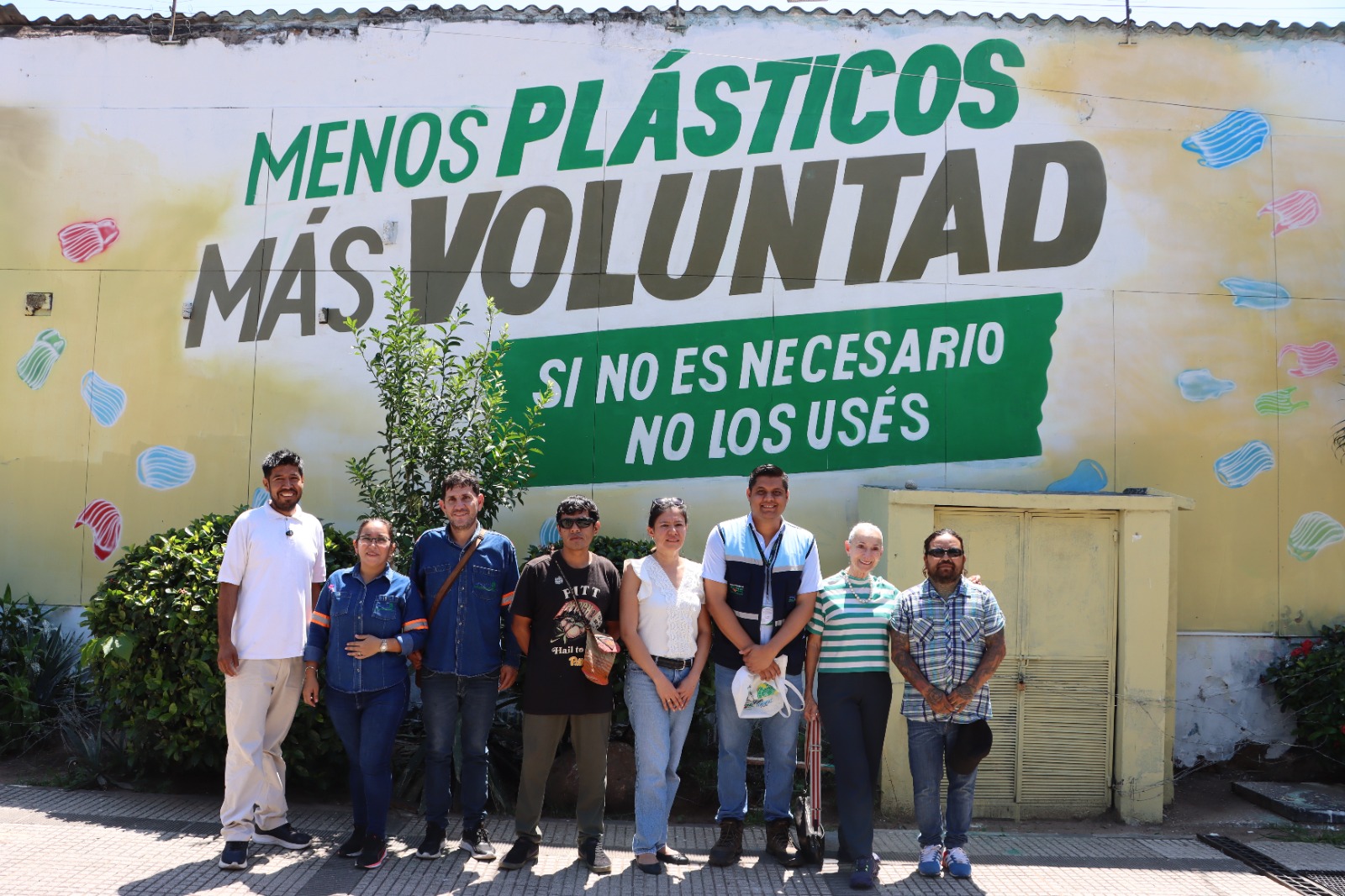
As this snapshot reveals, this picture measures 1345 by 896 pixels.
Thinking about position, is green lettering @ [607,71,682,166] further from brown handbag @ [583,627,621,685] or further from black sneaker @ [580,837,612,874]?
black sneaker @ [580,837,612,874]

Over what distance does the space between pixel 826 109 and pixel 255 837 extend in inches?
247

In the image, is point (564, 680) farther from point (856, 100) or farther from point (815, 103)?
point (856, 100)

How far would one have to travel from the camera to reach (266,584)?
A: 5188mm

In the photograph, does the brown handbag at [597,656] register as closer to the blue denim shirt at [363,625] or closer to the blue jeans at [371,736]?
the blue denim shirt at [363,625]

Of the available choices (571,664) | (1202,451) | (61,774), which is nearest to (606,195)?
(571,664)

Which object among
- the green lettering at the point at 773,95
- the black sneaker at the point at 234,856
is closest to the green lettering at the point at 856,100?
the green lettering at the point at 773,95

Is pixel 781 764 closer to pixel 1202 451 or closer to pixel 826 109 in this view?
pixel 1202 451

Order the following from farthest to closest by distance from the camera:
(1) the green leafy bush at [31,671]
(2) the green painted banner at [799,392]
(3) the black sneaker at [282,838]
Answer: (2) the green painted banner at [799,392]
(1) the green leafy bush at [31,671]
(3) the black sneaker at [282,838]

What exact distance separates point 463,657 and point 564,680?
1.72 ft

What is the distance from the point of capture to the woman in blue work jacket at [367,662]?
16.6ft

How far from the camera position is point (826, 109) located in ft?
26.1

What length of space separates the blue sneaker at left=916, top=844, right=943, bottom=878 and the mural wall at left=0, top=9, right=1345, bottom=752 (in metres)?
2.78

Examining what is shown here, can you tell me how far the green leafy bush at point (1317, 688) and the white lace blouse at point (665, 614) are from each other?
487 centimetres

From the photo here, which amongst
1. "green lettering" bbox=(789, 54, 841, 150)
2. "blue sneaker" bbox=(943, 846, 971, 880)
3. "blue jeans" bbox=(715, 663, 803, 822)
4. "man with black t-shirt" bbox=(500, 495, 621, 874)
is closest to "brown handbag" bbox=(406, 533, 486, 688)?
"man with black t-shirt" bbox=(500, 495, 621, 874)
